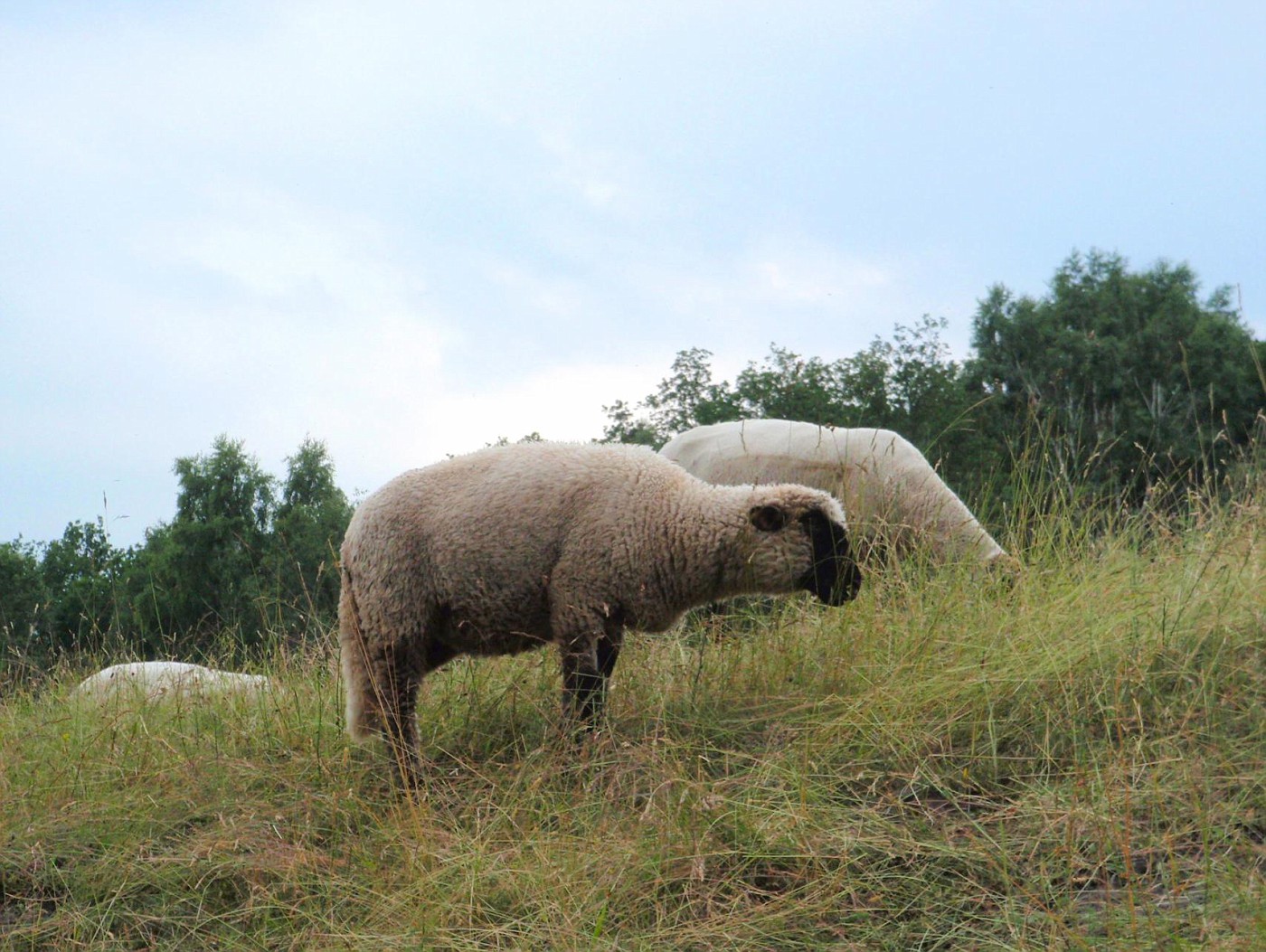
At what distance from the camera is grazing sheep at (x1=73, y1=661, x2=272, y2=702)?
7238 mm

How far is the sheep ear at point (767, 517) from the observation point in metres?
5.77

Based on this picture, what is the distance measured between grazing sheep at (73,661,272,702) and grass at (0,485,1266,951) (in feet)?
0.93

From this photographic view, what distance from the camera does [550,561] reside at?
5578 mm

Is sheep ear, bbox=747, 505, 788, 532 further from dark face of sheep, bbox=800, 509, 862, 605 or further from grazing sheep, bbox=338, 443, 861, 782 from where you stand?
dark face of sheep, bbox=800, 509, 862, 605

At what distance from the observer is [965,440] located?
2919 cm

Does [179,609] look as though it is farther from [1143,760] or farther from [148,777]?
[1143,760]

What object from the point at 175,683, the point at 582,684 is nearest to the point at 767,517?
the point at 582,684

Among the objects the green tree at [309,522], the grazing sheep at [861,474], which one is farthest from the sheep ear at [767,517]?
the green tree at [309,522]

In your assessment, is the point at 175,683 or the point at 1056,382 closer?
the point at 175,683

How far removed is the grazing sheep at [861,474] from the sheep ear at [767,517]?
2.27m

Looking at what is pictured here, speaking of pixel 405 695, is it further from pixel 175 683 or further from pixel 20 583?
pixel 20 583

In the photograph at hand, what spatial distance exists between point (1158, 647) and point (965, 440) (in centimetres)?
2461

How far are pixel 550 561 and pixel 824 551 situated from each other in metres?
1.33

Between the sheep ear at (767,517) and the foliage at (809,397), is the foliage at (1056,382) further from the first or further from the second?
the sheep ear at (767,517)
